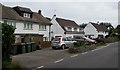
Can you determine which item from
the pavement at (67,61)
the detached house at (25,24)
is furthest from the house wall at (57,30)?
the pavement at (67,61)

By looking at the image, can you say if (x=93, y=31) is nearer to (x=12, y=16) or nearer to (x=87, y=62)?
(x=12, y=16)

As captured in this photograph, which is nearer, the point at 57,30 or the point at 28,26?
the point at 28,26

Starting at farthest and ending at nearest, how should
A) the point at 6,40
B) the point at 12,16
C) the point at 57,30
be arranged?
1. the point at 57,30
2. the point at 12,16
3. the point at 6,40

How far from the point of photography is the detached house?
40.8 meters

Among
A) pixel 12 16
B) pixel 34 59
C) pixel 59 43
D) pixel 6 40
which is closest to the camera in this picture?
pixel 6 40

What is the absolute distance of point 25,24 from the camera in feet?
150

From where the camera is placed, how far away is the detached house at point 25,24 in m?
40.8

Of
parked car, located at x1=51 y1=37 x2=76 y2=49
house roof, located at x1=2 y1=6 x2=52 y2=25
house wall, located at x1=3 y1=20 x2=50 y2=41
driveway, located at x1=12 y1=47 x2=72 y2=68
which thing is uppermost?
house roof, located at x1=2 y1=6 x2=52 y2=25

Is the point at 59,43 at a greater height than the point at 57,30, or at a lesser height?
lesser

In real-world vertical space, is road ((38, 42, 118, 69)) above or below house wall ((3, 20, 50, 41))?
below

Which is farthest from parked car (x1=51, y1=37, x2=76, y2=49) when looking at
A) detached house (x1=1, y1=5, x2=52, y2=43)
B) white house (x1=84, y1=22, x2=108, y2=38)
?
white house (x1=84, y1=22, x2=108, y2=38)

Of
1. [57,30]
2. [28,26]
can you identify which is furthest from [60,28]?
[28,26]

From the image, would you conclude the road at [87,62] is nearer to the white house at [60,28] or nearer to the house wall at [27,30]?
the house wall at [27,30]

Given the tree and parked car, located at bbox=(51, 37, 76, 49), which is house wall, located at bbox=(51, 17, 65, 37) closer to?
parked car, located at bbox=(51, 37, 76, 49)
